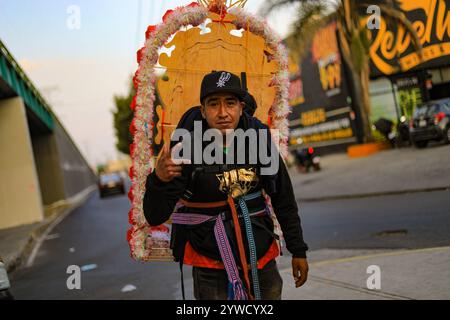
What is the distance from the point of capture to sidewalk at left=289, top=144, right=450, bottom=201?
549 centimetres

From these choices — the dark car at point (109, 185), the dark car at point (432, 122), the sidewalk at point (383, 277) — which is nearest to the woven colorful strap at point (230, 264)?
the sidewalk at point (383, 277)

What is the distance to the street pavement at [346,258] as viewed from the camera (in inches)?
199

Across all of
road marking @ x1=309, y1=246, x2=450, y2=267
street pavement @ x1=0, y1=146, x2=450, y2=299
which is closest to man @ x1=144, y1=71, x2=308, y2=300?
street pavement @ x1=0, y1=146, x2=450, y2=299

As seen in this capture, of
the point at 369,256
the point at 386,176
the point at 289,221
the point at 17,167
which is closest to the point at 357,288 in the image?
the point at 369,256

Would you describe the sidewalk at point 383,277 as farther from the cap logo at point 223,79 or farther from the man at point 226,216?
the cap logo at point 223,79

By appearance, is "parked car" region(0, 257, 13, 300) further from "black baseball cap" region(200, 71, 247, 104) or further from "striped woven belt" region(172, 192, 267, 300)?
"black baseball cap" region(200, 71, 247, 104)

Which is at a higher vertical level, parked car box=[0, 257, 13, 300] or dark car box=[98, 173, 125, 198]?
parked car box=[0, 257, 13, 300]

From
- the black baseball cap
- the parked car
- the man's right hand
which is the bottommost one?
the parked car

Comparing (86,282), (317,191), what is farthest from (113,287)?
(317,191)

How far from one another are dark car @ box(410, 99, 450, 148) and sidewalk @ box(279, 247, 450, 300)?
1172 millimetres

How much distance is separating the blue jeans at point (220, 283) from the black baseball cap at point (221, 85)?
93 centimetres

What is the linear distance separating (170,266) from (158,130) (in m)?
4.51

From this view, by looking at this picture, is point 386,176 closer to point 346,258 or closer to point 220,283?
point 346,258

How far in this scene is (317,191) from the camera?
16438 mm
